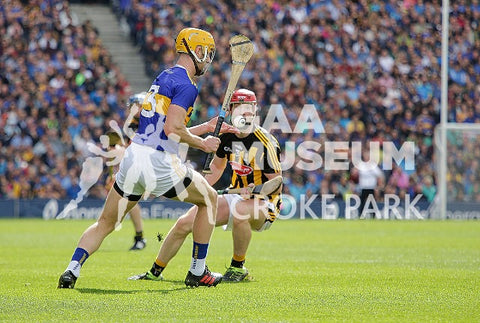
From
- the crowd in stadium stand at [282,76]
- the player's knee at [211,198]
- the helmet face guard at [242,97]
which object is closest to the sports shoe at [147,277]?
the player's knee at [211,198]

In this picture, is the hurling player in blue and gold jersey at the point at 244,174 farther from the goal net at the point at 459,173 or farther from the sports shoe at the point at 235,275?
the goal net at the point at 459,173

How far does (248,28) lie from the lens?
95.1 ft

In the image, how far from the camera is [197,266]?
9.35 meters

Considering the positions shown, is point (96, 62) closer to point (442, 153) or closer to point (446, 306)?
point (442, 153)

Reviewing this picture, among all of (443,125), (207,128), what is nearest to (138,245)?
(207,128)

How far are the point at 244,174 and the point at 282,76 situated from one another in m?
17.4

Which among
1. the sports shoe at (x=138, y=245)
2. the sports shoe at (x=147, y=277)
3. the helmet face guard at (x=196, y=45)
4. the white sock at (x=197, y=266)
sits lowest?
the sports shoe at (x=138, y=245)

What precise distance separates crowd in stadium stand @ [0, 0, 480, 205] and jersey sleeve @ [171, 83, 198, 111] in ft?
53.6

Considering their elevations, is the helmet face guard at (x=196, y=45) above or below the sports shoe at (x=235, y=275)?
above

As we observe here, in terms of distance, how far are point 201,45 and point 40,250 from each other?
7328mm

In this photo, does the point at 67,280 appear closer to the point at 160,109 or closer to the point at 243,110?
the point at 160,109

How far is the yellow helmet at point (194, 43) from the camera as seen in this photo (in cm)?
913

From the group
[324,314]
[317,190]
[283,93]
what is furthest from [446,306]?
[283,93]

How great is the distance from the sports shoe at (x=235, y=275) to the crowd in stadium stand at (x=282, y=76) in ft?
47.9
